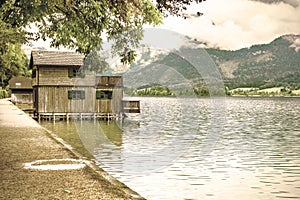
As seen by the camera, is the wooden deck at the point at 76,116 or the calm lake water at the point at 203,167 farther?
the wooden deck at the point at 76,116

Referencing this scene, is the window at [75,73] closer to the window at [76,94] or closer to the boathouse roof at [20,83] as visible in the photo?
the window at [76,94]

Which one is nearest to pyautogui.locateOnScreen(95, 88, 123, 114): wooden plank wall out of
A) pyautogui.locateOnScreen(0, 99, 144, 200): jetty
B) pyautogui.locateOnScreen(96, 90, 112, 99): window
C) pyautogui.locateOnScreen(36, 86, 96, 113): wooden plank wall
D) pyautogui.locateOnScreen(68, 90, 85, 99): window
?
pyautogui.locateOnScreen(96, 90, 112, 99): window

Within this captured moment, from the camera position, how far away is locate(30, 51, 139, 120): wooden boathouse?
178ft

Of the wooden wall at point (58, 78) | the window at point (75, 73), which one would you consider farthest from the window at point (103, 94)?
the window at point (75, 73)

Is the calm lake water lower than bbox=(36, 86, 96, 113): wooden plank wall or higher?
lower

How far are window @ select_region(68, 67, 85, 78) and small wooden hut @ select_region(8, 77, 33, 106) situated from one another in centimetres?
4387

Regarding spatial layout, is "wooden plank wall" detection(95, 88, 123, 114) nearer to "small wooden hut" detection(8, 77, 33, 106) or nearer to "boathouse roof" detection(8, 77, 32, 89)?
"small wooden hut" detection(8, 77, 33, 106)

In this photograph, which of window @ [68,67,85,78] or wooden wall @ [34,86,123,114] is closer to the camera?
wooden wall @ [34,86,123,114]

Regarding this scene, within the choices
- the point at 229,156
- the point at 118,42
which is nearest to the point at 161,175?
the point at 118,42

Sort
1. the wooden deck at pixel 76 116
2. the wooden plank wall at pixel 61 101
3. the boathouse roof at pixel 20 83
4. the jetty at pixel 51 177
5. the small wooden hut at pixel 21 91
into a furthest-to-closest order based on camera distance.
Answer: the boathouse roof at pixel 20 83
the small wooden hut at pixel 21 91
the wooden deck at pixel 76 116
the wooden plank wall at pixel 61 101
the jetty at pixel 51 177

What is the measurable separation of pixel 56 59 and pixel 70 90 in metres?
4.16

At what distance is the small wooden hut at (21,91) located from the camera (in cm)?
9912

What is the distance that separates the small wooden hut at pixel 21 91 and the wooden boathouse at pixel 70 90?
43802 millimetres

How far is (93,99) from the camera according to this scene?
55.1 meters
